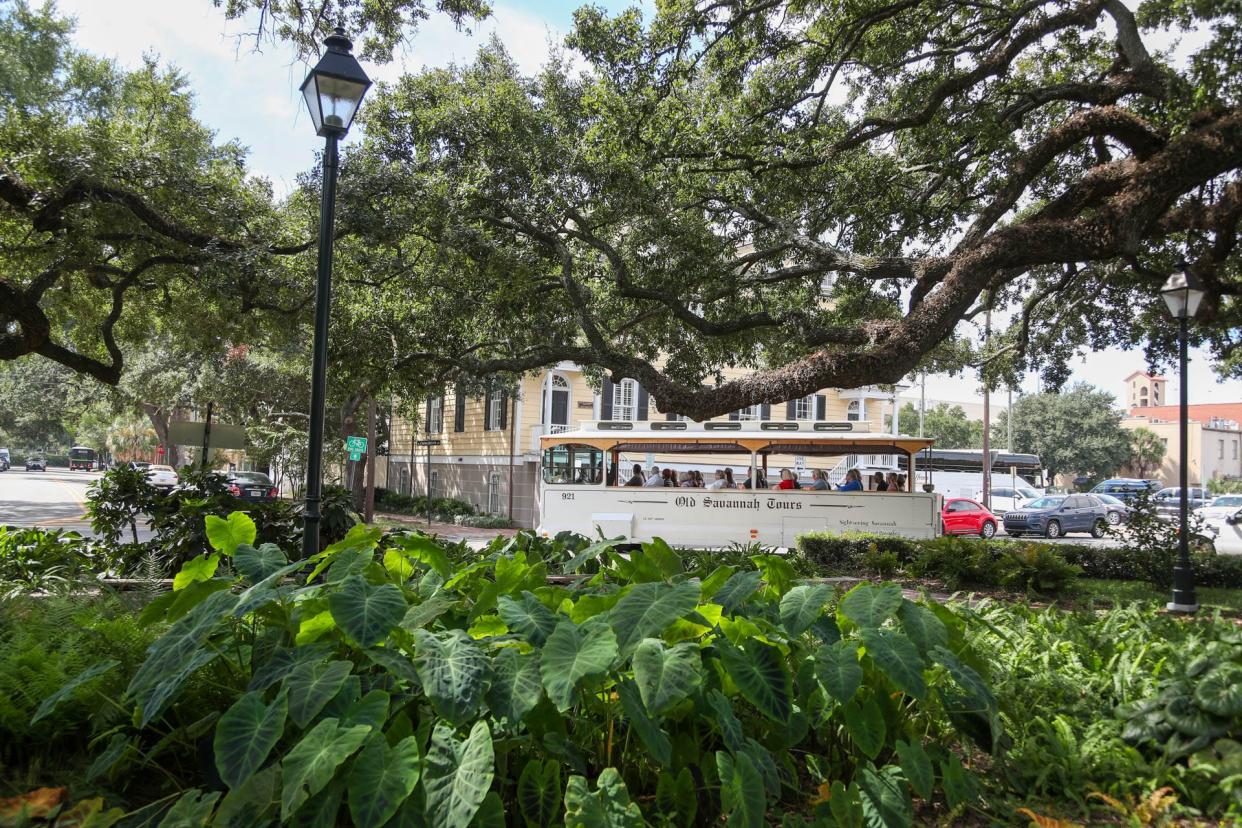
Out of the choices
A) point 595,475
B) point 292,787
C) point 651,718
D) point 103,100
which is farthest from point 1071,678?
point 103,100

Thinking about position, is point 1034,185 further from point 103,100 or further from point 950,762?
point 103,100

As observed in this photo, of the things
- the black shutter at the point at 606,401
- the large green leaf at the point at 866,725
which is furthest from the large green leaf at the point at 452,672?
the black shutter at the point at 606,401

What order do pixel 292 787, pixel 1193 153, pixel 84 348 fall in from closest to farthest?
pixel 292 787
pixel 1193 153
pixel 84 348

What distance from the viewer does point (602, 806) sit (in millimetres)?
2016

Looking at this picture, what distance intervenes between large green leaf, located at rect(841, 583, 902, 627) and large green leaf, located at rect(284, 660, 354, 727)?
1.52 m

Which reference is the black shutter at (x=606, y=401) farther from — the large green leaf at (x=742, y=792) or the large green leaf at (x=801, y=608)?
the large green leaf at (x=742, y=792)

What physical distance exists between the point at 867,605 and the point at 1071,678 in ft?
4.56

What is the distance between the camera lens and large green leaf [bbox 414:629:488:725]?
2002 mm

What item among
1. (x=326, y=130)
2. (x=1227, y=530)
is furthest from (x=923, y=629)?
(x=1227, y=530)

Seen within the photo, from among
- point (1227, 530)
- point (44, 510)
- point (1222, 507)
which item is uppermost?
point (1222, 507)

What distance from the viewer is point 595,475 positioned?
16.6 metres

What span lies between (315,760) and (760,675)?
1219mm

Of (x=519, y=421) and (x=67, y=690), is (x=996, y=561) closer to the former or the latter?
(x=67, y=690)

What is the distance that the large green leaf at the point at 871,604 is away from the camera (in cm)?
251
